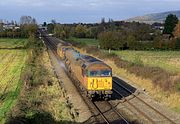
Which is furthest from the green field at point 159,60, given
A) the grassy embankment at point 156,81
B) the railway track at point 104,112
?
the railway track at point 104,112

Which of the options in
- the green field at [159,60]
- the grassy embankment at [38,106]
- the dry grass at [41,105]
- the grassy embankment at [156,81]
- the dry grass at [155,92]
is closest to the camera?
the grassy embankment at [38,106]

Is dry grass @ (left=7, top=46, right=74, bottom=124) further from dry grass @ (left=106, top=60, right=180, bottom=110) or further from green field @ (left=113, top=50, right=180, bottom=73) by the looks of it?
green field @ (left=113, top=50, right=180, bottom=73)

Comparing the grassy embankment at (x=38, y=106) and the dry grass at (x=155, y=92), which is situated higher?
the grassy embankment at (x=38, y=106)

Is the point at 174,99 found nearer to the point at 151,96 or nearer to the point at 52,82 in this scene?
the point at 151,96

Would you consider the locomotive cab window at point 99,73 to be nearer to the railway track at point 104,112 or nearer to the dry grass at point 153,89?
the railway track at point 104,112

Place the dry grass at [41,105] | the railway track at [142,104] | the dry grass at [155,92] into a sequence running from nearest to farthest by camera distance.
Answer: the dry grass at [41,105] < the railway track at [142,104] < the dry grass at [155,92]

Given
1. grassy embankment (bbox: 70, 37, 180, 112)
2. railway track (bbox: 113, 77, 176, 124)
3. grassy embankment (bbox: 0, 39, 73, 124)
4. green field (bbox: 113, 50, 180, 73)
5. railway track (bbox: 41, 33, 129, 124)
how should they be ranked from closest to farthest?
grassy embankment (bbox: 0, 39, 73, 124) → railway track (bbox: 41, 33, 129, 124) → railway track (bbox: 113, 77, 176, 124) → grassy embankment (bbox: 70, 37, 180, 112) → green field (bbox: 113, 50, 180, 73)

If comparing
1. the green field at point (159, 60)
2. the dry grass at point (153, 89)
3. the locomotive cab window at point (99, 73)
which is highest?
the locomotive cab window at point (99, 73)

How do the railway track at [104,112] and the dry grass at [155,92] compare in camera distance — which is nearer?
the railway track at [104,112]

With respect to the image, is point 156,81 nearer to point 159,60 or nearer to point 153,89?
point 153,89

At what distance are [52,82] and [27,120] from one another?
1734cm

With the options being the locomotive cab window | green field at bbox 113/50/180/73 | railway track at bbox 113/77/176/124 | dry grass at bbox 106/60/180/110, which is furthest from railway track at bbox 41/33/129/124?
green field at bbox 113/50/180/73

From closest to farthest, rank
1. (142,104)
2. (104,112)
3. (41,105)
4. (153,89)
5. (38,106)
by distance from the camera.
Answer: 1. (38,106)
2. (41,105)
3. (104,112)
4. (142,104)
5. (153,89)

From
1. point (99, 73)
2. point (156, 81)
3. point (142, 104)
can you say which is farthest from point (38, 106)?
point (156, 81)
